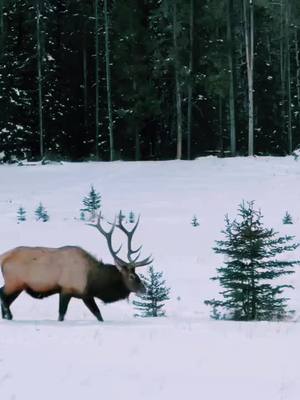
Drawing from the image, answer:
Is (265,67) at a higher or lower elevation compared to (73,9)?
lower

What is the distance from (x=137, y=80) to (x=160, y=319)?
1006 inches

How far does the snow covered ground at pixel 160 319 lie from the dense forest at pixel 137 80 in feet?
15.8

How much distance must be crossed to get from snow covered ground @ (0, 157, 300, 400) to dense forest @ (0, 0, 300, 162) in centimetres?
481

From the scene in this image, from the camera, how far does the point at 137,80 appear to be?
34.8 metres

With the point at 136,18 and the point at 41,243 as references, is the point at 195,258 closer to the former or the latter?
the point at 41,243

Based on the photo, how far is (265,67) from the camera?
40000mm

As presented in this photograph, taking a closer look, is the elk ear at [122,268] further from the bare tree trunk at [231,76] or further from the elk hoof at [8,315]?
the bare tree trunk at [231,76]

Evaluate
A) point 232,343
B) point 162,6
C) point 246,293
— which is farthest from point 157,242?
point 162,6

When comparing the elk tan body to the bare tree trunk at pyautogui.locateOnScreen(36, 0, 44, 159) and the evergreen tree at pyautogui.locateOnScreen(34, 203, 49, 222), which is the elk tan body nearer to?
the evergreen tree at pyautogui.locateOnScreen(34, 203, 49, 222)

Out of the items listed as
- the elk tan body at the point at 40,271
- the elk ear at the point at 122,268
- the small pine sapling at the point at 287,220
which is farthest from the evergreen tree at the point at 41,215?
the elk tan body at the point at 40,271

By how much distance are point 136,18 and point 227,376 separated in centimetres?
3030

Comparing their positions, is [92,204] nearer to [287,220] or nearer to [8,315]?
[287,220]

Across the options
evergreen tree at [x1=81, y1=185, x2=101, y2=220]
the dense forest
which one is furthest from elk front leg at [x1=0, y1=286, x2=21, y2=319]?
the dense forest

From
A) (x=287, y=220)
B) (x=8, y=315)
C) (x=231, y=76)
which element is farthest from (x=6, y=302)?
(x=231, y=76)
